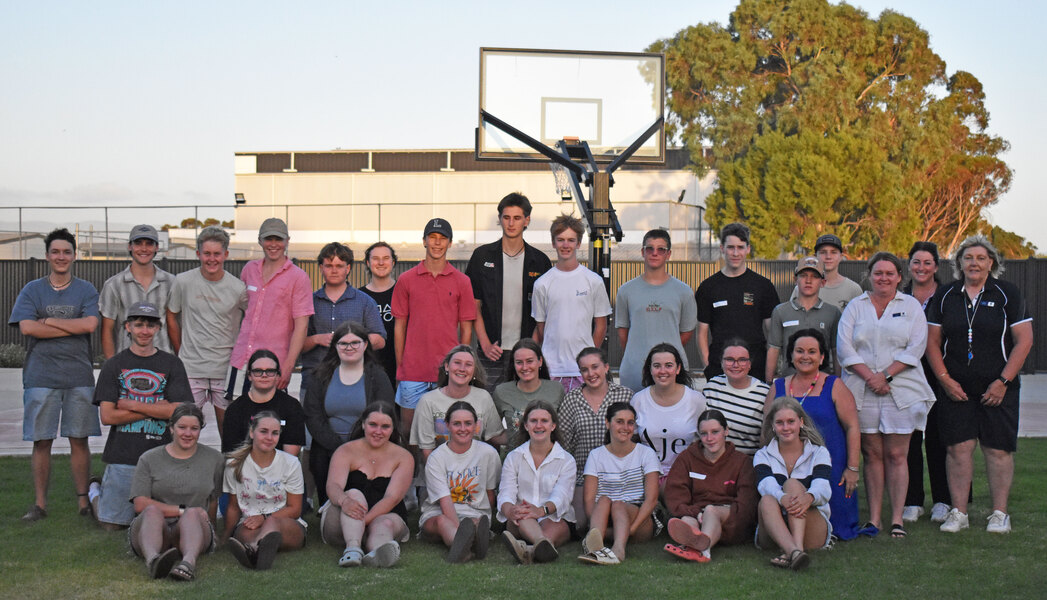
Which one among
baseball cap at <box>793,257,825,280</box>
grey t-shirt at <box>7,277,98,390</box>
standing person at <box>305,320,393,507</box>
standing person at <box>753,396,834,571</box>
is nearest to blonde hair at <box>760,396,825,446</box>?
standing person at <box>753,396,834,571</box>

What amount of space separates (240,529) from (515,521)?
1569mm

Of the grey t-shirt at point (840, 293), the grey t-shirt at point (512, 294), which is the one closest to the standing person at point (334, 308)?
the grey t-shirt at point (512, 294)

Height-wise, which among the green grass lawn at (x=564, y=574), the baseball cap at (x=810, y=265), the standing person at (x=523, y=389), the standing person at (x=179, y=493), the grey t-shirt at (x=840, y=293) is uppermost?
the baseball cap at (x=810, y=265)

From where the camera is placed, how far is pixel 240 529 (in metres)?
5.49

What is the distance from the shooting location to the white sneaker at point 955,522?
240 inches

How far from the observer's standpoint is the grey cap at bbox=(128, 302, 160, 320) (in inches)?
242

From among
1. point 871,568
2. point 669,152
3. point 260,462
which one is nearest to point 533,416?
point 260,462

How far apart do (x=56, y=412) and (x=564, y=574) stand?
12.2ft

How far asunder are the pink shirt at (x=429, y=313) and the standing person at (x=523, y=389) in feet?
1.87

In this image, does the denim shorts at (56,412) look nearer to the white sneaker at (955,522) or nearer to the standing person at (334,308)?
the standing person at (334,308)

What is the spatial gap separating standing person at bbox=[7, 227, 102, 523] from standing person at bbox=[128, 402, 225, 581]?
1.20 metres

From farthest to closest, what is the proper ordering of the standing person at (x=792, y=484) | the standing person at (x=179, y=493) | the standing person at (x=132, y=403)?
the standing person at (x=132, y=403) → the standing person at (x=792, y=484) → the standing person at (x=179, y=493)

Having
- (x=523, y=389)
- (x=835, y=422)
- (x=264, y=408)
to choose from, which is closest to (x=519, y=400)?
(x=523, y=389)

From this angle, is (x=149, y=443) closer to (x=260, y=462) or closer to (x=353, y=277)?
(x=260, y=462)
